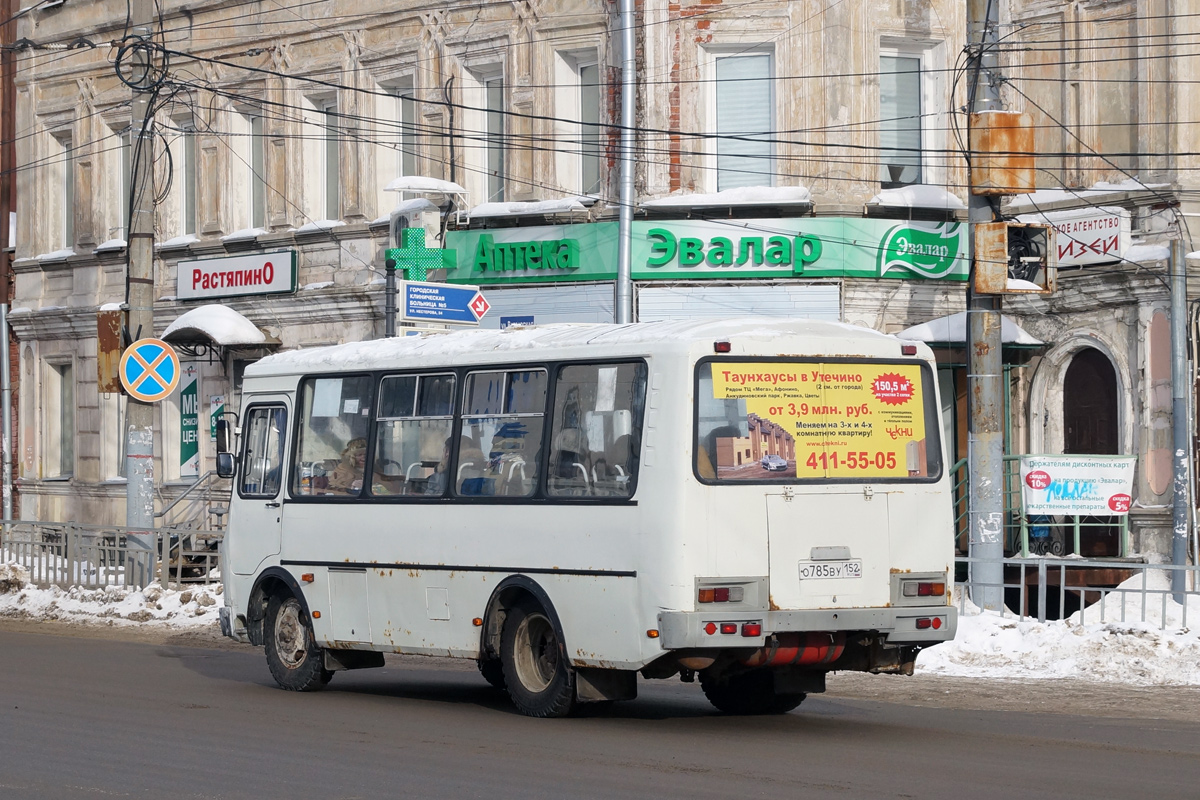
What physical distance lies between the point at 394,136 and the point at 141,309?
7.24 metres

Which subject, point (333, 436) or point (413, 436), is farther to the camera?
point (333, 436)

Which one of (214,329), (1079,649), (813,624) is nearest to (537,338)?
(813,624)

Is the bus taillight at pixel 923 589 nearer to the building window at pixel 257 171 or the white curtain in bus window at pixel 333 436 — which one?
the white curtain in bus window at pixel 333 436

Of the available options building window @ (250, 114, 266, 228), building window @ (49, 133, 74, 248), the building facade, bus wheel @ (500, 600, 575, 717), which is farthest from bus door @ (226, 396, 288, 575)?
building window @ (49, 133, 74, 248)

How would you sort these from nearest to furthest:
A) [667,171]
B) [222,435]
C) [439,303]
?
[222,435] → [439,303] → [667,171]

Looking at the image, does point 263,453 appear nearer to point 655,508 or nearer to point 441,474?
point 441,474

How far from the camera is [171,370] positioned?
73.3 ft

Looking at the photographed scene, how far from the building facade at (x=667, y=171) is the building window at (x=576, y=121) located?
0.04 meters

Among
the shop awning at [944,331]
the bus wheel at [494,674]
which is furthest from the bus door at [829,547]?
the shop awning at [944,331]

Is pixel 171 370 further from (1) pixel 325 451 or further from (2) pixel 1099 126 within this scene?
(2) pixel 1099 126

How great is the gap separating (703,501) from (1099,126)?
1471 centimetres

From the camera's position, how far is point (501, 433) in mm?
12656

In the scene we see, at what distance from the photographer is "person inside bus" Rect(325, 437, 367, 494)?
546 inches

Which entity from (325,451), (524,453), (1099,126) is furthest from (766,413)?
(1099,126)
